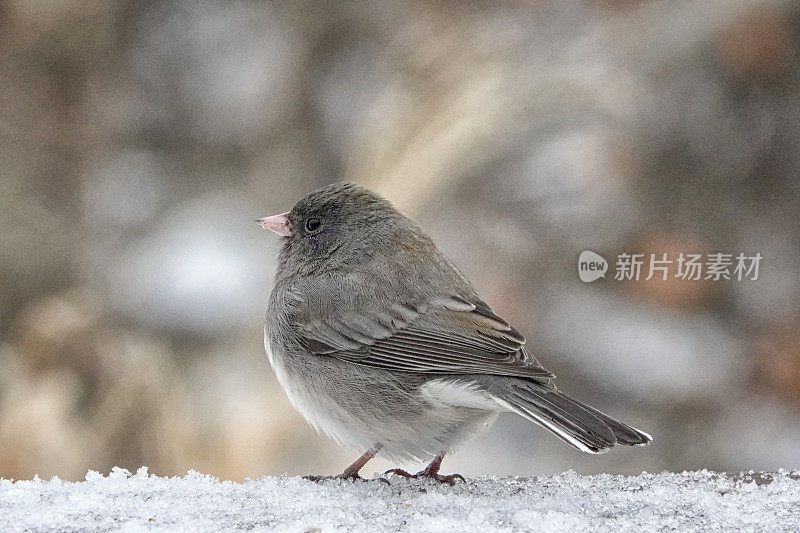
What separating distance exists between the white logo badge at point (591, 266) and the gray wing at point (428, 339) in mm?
1076

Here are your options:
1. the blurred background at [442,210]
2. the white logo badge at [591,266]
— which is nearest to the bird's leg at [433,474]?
the blurred background at [442,210]

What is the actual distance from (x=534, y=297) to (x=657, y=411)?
59 cm

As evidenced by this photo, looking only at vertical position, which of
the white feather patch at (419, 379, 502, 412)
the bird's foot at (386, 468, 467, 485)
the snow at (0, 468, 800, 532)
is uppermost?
the white feather patch at (419, 379, 502, 412)

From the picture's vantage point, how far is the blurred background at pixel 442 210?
2918mm

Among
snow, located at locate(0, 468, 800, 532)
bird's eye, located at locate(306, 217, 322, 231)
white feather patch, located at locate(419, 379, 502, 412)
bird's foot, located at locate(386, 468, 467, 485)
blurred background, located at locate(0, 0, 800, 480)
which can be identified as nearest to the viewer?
snow, located at locate(0, 468, 800, 532)

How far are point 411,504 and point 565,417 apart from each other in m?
0.33

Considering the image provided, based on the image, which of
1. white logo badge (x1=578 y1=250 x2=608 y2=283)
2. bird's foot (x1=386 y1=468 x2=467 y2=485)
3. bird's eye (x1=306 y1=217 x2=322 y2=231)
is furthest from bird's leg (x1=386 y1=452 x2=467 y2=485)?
white logo badge (x1=578 y1=250 x2=608 y2=283)

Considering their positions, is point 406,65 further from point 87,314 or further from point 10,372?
point 10,372

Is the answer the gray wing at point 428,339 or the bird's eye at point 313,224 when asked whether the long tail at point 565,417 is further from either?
the bird's eye at point 313,224

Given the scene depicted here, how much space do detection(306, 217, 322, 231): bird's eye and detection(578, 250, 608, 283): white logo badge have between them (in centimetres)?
115

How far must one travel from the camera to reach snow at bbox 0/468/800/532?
142 cm

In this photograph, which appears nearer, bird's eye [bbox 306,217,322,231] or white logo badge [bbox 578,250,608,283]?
bird's eye [bbox 306,217,322,231]

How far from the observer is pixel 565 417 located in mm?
1528

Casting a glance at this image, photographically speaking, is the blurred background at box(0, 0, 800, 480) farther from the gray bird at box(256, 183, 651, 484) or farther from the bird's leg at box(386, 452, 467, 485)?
the bird's leg at box(386, 452, 467, 485)
